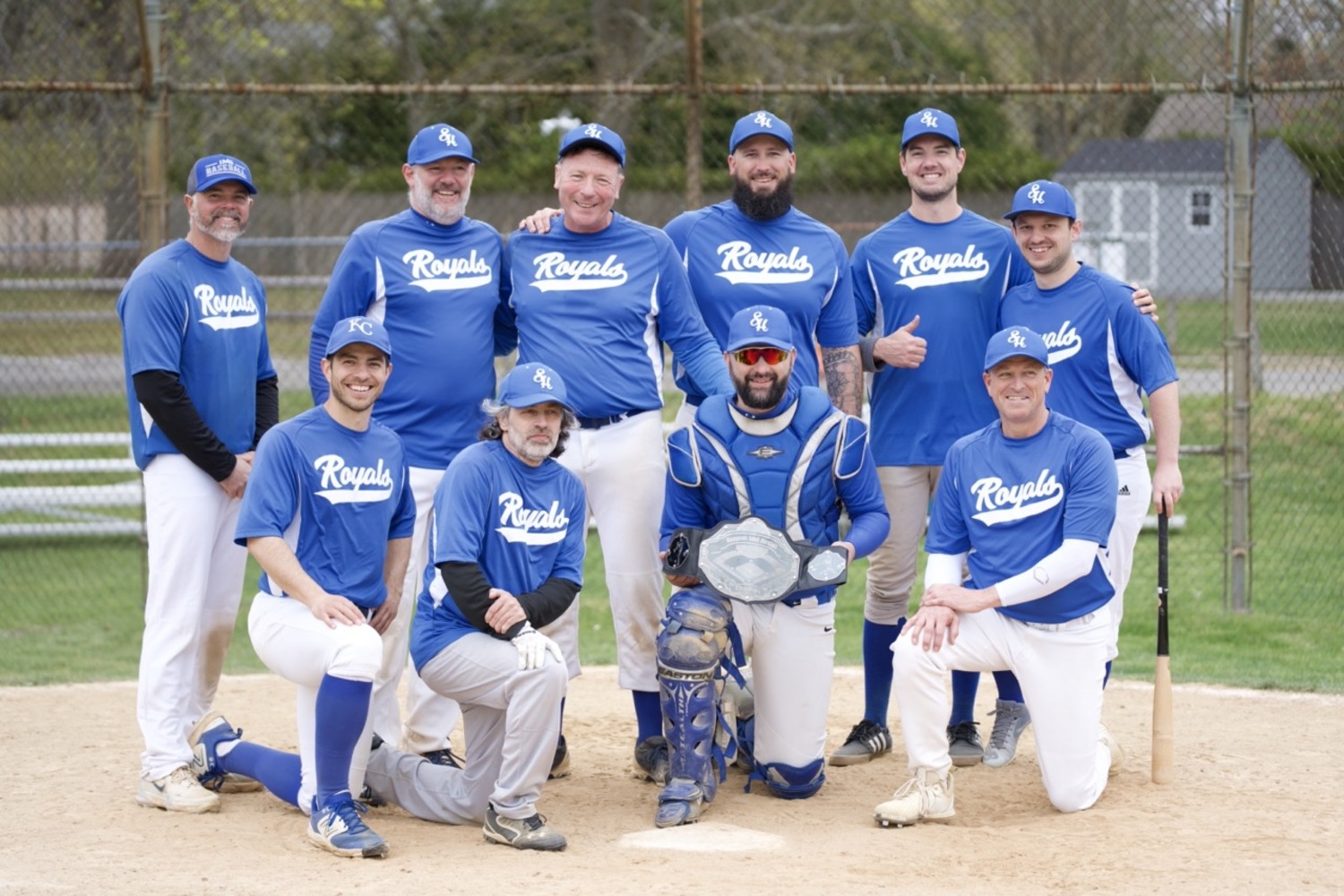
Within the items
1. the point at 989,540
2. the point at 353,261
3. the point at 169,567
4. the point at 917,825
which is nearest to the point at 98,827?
the point at 169,567

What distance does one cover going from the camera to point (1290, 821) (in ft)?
15.0

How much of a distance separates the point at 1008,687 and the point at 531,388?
7.12 feet

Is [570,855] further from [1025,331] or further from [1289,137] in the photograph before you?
[1289,137]

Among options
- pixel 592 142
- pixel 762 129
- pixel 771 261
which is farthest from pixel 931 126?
pixel 592 142

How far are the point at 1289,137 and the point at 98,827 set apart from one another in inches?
277

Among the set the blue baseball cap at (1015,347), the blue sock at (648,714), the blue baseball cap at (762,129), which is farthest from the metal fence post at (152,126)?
the blue baseball cap at (1015,347)

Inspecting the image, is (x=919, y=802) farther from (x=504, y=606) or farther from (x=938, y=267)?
(x=938, y=267)

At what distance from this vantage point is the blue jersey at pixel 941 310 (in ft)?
17.8

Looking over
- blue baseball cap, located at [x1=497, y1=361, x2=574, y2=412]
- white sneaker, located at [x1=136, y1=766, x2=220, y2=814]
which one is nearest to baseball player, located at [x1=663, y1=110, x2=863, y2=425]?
blue baseball cap, located at [x1=497, y1=361, x2=574, y2=412]

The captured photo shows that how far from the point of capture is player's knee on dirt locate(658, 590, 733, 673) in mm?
4766

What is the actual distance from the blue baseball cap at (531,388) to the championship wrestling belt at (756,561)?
2.15ft

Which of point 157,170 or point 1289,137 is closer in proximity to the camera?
point 157,170

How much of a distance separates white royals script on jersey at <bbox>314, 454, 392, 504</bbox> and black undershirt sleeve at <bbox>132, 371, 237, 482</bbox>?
44 cm

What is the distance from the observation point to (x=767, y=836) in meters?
4.61
